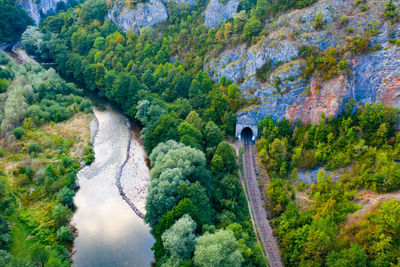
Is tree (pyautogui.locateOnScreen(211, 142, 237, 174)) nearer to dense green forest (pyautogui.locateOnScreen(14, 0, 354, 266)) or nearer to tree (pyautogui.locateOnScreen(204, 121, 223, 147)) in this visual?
dense green forest (pyautogui.locateOnScreen(14, 0, 354, 266))

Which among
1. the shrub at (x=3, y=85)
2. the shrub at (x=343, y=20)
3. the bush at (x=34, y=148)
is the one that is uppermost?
the shrub at (x=343, y=20)

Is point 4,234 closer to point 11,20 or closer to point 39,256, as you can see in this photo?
point 39,256

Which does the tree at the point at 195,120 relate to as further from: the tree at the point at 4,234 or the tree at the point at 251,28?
the tree at the point at 4,234

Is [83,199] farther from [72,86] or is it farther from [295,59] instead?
[295,59]

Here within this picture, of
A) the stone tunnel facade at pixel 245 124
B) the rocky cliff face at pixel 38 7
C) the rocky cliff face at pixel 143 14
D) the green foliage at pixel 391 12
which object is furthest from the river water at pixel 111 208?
the rocky cliff face at pixel 38 7

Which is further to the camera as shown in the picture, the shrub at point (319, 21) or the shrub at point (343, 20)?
the shrub at point (319, 21)

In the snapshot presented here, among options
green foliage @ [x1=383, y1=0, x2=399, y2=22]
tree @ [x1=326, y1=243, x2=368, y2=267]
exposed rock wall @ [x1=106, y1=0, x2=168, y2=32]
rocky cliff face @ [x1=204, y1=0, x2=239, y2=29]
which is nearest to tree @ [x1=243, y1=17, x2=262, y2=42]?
rocky cliff face @ [x1=204, y1=0, x2=239, y2=29]

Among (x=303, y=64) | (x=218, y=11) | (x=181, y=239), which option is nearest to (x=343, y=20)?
(x=303, y=64)
